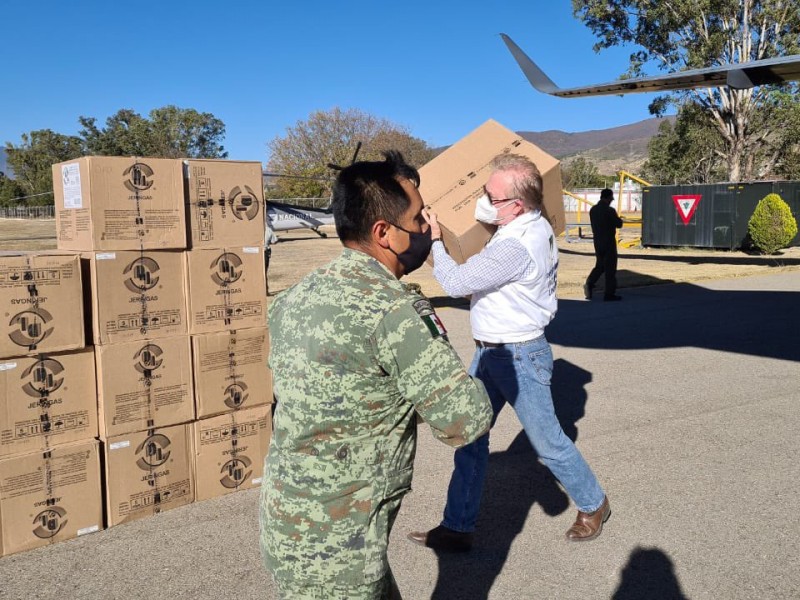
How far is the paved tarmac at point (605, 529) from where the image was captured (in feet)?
11.0

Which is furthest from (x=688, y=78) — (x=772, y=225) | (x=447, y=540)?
(x=772, y=225)

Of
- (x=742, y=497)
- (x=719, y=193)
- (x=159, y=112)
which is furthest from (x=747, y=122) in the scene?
(x=159, y=112)

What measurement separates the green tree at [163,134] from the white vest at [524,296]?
6149 cm

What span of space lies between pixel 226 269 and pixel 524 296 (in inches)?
76.2

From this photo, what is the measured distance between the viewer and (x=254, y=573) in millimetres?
3457

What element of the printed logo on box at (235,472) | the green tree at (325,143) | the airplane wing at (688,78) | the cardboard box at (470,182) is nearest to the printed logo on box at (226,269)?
the printed logo on box at (235,472)

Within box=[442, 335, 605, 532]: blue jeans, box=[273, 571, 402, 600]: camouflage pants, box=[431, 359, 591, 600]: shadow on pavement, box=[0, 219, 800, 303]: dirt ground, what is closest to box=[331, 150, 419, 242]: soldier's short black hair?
box=[273, 571, 402, 600]: camouflage pants

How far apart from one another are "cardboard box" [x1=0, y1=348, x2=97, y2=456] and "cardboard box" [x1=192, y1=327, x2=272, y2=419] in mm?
609

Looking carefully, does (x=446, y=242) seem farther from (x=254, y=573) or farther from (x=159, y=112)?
(x=159, y=112)

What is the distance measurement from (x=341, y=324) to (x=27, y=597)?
258 centimetres

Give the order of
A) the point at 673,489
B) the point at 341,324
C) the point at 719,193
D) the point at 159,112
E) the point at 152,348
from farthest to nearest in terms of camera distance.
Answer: the point at 159,112 → the point at 719,193 → the point at 673,489 → the point at 152,348 → the point at 341,324

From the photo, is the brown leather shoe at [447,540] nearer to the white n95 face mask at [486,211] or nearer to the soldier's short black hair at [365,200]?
the white n95 face mask at [486,211]

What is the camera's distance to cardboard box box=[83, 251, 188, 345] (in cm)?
392

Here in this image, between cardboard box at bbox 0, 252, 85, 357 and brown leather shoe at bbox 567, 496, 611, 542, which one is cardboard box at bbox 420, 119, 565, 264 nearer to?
brown leather shoe at bbox 567, 496, 611, 542
